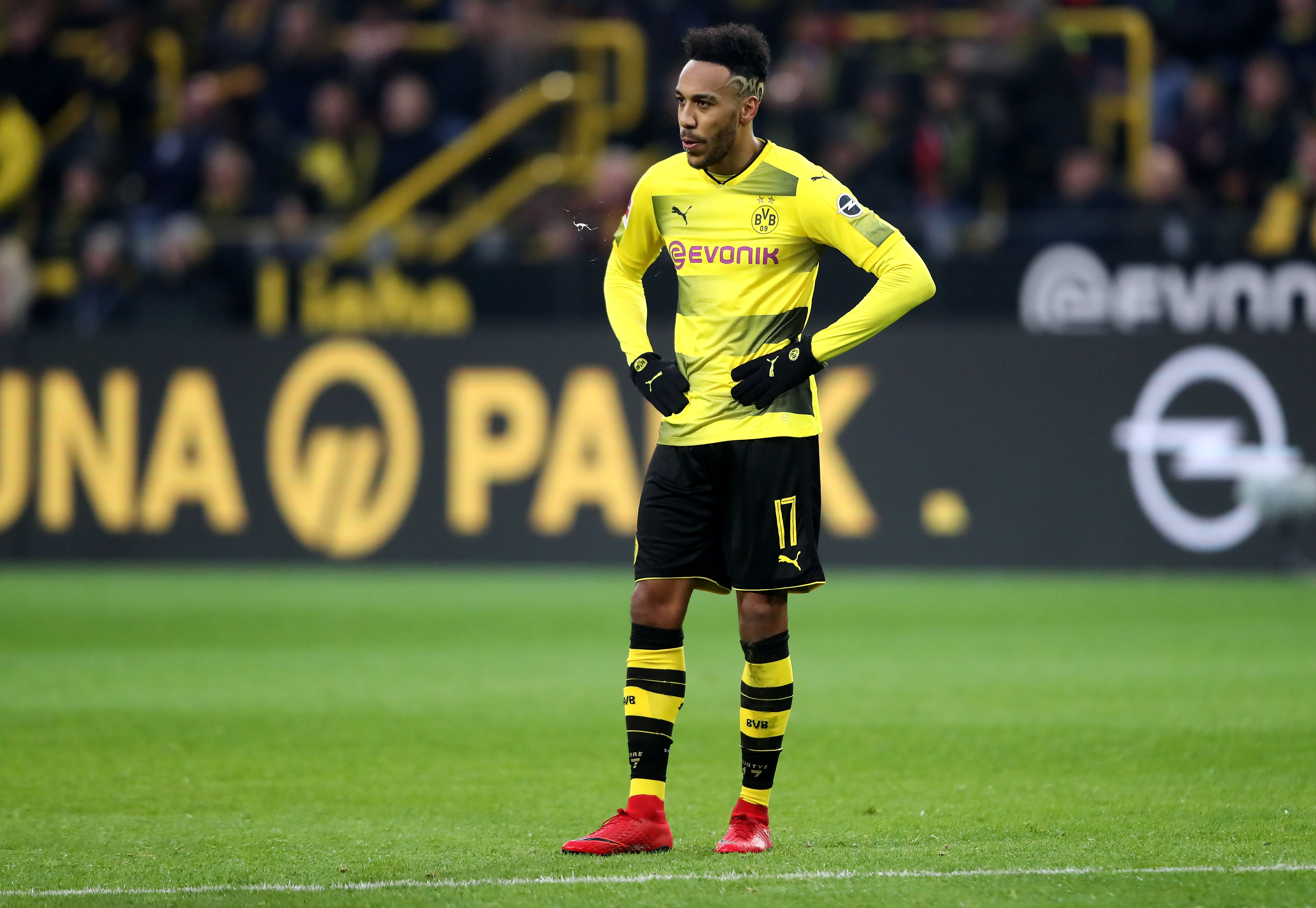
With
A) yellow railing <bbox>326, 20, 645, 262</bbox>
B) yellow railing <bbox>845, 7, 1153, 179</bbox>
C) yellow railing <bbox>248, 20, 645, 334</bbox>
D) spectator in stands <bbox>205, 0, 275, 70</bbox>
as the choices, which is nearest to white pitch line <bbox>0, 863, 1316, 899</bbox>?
yellow railing <bbox>248, 20, 645, 334</bbox>

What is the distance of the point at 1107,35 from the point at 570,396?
583 cm

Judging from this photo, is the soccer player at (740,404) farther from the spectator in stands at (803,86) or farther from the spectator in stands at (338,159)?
the spectator in stands at (338,159)

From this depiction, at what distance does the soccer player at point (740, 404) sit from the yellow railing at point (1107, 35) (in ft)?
34.6

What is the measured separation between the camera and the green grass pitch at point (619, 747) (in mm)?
4719

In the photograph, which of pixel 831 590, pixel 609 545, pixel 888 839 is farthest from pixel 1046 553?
pixel 888 839

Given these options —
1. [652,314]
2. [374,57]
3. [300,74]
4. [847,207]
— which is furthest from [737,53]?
[300,74]

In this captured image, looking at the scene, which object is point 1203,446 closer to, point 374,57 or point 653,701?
point 374,57

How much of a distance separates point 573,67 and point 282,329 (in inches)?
152

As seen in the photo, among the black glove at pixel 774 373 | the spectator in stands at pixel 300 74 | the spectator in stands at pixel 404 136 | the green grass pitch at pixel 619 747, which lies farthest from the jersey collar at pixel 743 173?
the spectator in stands at pixel 300 74

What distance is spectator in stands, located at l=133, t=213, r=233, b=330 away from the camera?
14.1 m

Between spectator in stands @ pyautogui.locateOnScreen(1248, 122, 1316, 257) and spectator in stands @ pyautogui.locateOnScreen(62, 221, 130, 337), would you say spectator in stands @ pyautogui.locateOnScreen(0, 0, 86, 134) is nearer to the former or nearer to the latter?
spectator in stands @ pyautogui.locateOnScreen(62, 221, 130, 337)

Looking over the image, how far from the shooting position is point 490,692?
8.34 metres

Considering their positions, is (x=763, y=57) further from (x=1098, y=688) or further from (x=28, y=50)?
(x=28, y=50)

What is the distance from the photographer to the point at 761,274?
5203 mm
